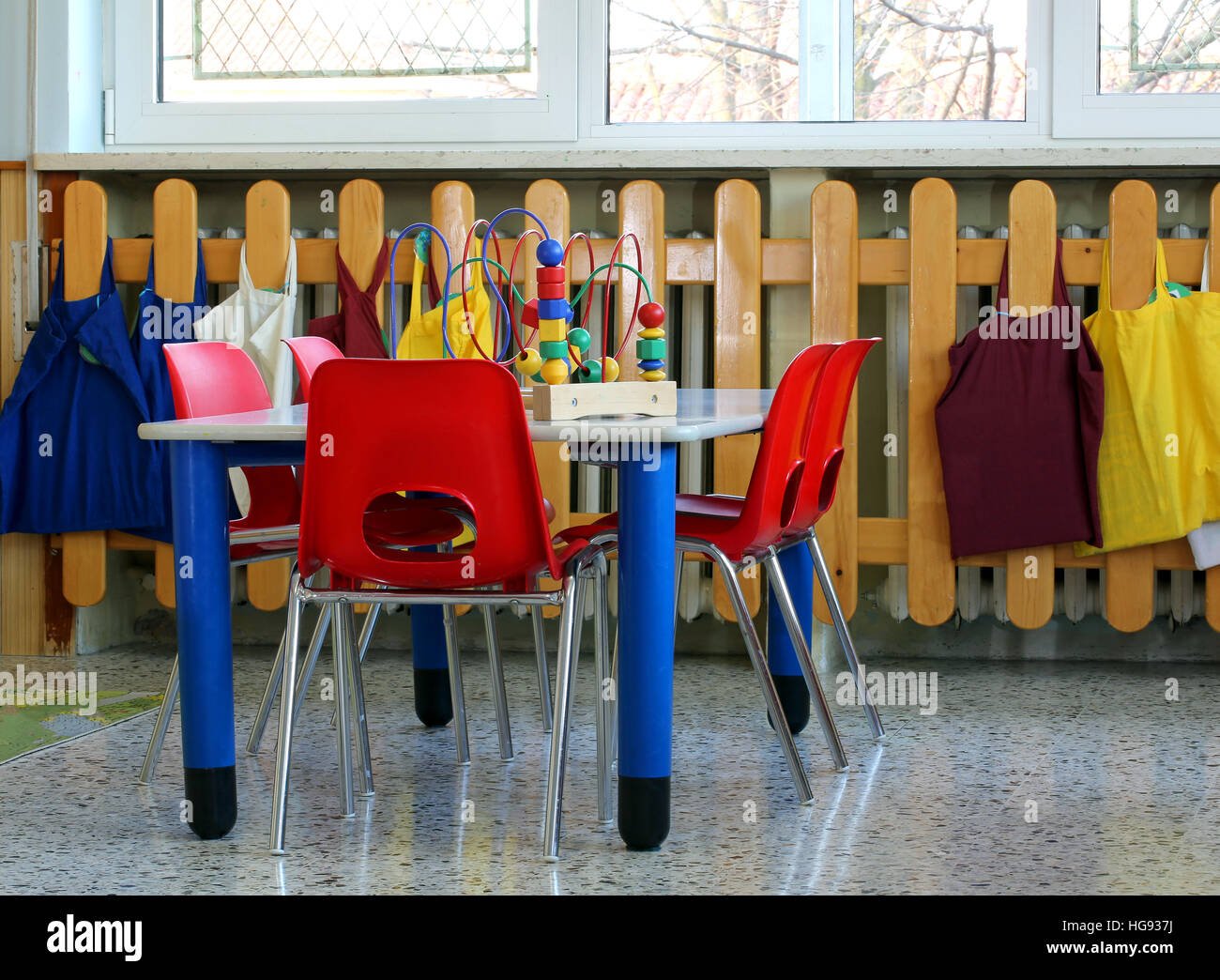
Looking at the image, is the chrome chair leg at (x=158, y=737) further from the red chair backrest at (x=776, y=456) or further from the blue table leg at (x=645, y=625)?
the red chair backrest at (x=776, y=456)

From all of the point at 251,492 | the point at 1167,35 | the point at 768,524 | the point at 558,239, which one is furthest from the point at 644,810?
the point at 1167,35

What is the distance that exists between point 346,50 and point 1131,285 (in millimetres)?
2060

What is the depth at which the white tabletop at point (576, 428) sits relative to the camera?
1771 mm

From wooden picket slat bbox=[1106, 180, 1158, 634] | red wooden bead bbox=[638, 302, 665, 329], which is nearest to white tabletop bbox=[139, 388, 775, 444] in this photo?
red wooden bead bbox=[638, 302, 665, 329]

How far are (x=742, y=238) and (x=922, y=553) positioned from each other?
86cm

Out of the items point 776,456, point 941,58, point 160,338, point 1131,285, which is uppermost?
A: point 941,58

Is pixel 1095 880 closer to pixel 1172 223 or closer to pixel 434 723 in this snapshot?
pixel 434 723

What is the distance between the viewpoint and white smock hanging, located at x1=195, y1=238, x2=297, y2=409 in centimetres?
319

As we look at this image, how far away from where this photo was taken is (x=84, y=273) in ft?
10.7

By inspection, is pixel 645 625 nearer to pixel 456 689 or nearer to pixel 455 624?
pixel 456 689

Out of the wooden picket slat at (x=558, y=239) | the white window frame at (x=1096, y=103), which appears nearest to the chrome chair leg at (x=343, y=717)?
the wooden picket slat at (x=558, y=239)
